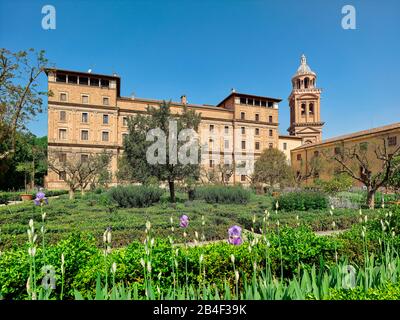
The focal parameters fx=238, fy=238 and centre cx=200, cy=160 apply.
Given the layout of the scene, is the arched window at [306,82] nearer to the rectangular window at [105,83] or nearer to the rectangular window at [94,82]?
the rectangular window at [105,83]

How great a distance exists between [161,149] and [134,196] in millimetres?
3277

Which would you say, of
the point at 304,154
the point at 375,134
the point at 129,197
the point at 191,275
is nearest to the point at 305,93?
the point at 304,154

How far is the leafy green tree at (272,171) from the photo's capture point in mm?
28625

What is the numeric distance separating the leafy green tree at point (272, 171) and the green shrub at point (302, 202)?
15682 millimetres

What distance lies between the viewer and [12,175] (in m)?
30.6

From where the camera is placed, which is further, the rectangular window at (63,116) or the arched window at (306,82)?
the arched window at (306,82)

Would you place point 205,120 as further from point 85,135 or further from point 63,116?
point 63,116

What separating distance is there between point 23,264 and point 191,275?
A: 1.60 metres

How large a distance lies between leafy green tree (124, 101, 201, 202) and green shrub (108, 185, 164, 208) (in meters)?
1.39

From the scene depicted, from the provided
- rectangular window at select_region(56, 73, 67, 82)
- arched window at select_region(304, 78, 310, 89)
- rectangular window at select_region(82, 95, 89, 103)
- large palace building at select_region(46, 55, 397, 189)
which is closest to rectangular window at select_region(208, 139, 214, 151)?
large palace building at select_region(46, 55, 397, 189)

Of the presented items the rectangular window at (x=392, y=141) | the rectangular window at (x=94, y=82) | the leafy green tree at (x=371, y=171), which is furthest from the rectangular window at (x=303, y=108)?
the rectangular window at (x=94, y=82)

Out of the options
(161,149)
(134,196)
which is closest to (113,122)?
(161,149)

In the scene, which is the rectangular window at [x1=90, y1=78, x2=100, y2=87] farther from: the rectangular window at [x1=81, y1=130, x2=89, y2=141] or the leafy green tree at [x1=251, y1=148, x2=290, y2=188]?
the leafy green tree at [x1=251, y1=148, x2=290, y2=188]

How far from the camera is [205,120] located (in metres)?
39.8
